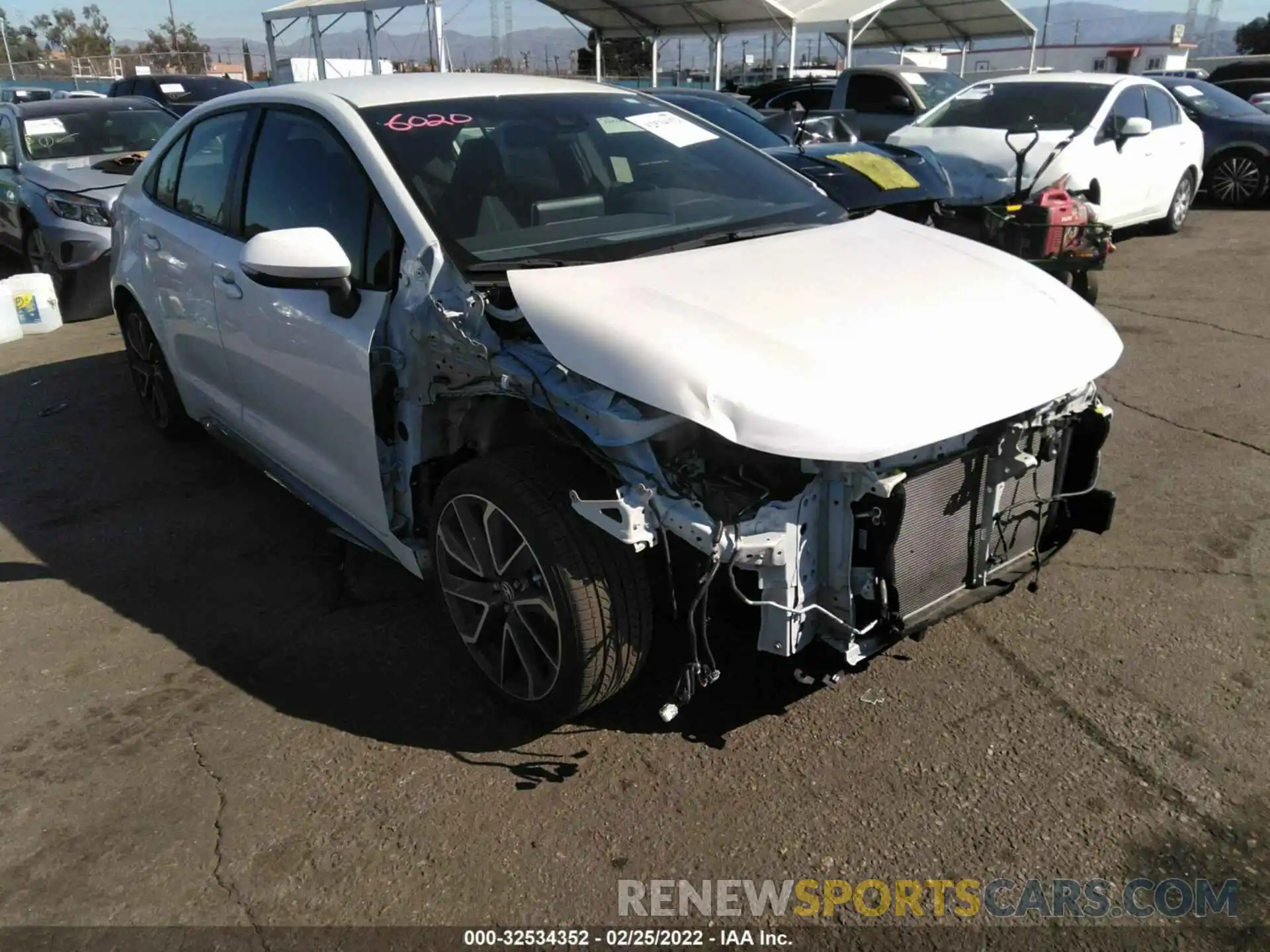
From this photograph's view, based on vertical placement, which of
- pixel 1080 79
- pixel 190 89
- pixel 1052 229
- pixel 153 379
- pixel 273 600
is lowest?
pixel 273 600

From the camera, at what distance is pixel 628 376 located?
238 cm

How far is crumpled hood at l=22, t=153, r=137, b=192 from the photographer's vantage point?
8625 mm

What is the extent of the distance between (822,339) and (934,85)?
514 inches

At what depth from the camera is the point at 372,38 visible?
21312 millimetres

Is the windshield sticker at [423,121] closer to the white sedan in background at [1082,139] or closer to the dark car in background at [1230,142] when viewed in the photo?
the white sedan in background at [1082,139]

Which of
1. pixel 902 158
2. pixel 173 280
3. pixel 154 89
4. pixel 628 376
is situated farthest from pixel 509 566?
pixel 154 89

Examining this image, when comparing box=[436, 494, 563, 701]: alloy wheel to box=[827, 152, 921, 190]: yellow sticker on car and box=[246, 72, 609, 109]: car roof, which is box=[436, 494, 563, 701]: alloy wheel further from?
box=[827, 152, 921, 190]: yellow sticker on car

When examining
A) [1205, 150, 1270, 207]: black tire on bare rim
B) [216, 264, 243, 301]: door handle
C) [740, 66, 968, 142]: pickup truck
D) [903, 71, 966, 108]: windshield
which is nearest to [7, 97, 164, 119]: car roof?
[216, 264, 243, 301]: door handle

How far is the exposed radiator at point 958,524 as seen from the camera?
8.24 feet

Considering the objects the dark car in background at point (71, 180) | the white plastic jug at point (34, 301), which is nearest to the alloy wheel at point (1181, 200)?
the dark car in background at point (71, 180)

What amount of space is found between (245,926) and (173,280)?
3.02m

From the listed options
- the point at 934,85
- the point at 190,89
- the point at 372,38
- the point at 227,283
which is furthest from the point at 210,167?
the point at 372,38

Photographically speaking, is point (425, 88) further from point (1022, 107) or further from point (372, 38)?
point (372, 38)

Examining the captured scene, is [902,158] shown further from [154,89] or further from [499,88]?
[154,89]
